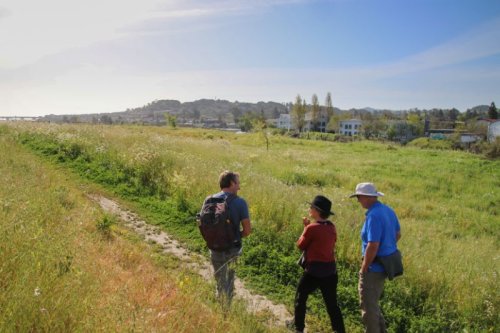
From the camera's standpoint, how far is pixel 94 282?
336cm

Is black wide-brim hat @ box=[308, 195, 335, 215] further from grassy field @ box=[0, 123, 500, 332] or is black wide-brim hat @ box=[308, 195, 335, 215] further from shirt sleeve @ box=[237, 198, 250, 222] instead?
grassy field @ box=[0, 123, 500, 332]

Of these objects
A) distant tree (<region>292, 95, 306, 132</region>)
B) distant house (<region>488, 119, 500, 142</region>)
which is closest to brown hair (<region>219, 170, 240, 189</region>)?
distant house (<region>488, 119, 500, 142</region>)

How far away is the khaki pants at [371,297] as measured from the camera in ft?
14.4

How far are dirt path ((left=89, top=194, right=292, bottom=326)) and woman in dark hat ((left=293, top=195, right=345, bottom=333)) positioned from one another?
30.6 inches

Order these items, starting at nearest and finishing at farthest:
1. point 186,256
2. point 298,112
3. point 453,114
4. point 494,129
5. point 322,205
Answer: point 322,205 → point 186,256 → point 494,129 → point 298,112 → point 453,114

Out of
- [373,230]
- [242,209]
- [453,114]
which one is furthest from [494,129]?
[453,114]

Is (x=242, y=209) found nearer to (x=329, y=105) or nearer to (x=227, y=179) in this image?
(x=227, y=179)

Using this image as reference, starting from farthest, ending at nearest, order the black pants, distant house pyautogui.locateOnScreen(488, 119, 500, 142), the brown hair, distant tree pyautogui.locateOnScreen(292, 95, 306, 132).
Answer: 1. distant tree pyautogui.locateOnScreen(292, 95, 306, 132)
2. distant house pyautogui.locateOnScreen(488, 119, 500, 142)
3. the brown hair
4. the black pants

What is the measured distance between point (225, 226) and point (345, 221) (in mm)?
4427

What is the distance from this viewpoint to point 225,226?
4449 mm

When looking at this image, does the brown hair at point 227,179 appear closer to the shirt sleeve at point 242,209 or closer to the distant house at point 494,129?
the shirt sleeve at point 242,209

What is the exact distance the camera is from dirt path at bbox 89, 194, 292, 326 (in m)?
5.27

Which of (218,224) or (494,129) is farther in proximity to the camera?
(494,129)

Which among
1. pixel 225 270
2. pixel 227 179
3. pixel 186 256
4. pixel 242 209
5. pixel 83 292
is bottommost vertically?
pixel 186 256
